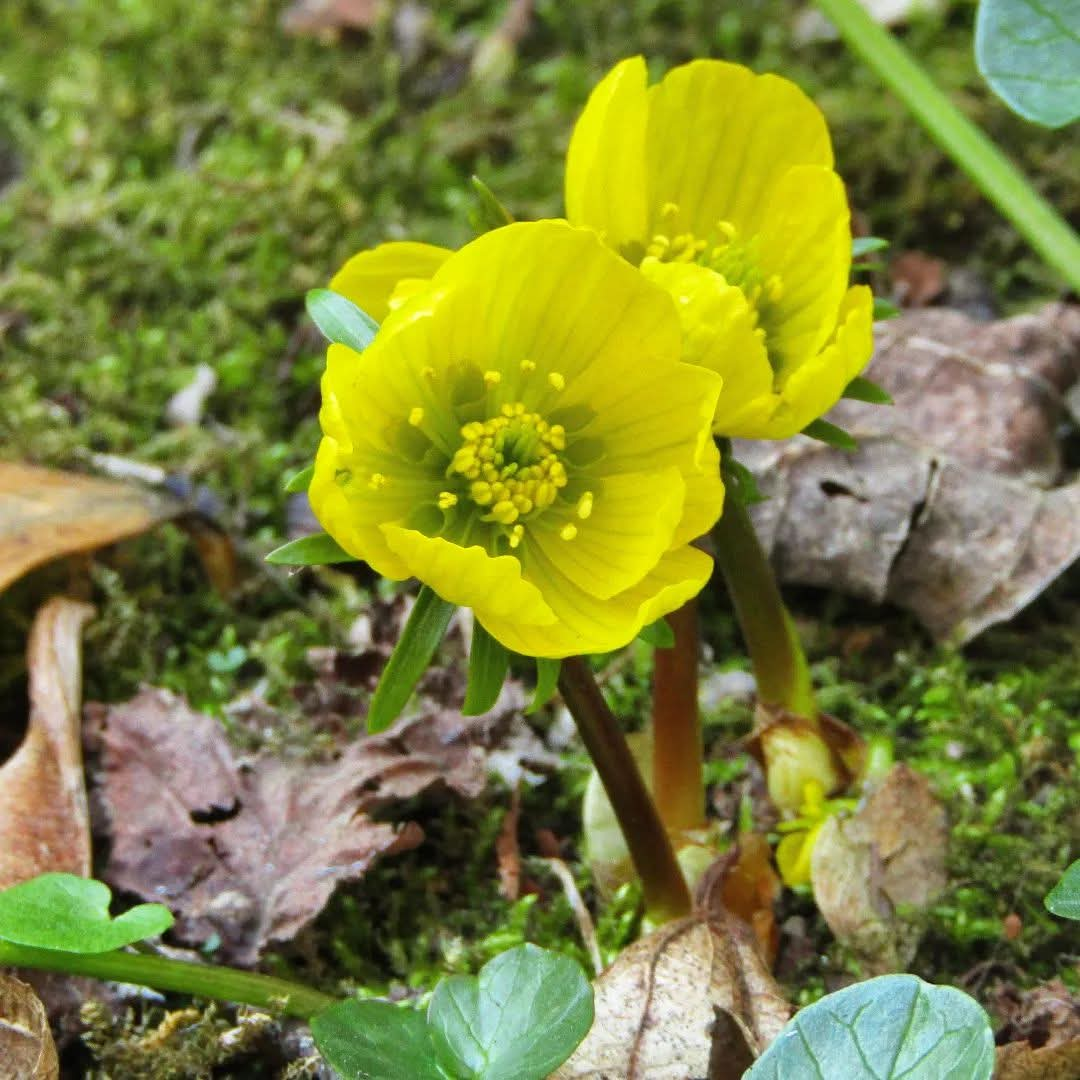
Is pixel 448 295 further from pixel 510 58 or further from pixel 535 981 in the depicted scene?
pixel 510 58

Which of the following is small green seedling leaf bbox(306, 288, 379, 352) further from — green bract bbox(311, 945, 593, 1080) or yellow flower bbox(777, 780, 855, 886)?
yellow flower bbox(777, 780, 855, 886)

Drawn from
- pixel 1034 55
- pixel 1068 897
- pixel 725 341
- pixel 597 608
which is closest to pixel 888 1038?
pixel 1068 897

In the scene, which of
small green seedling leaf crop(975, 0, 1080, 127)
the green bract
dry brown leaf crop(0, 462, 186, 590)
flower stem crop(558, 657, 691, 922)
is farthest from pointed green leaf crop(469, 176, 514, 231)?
dry brown leaf crop(0, 462, 186, 590)

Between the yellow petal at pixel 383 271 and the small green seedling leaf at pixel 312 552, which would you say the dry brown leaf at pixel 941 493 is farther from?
the small green seedling leaf at pixel 312 552

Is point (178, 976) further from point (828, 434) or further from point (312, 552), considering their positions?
point (828, 434)

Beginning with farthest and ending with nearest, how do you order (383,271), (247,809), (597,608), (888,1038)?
(247,809), (383,271), (597,608), (888,1038)

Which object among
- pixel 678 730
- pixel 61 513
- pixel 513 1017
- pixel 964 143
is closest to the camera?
pixel 513 1017
